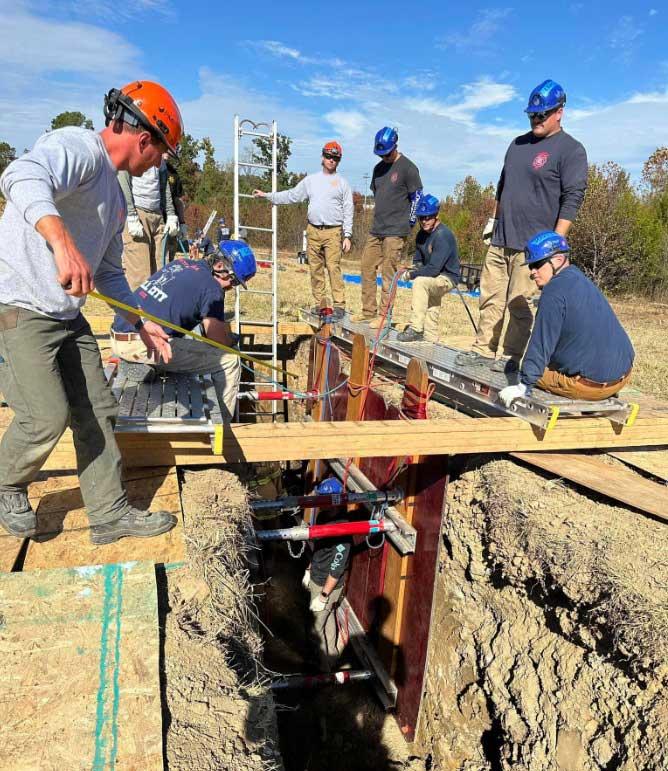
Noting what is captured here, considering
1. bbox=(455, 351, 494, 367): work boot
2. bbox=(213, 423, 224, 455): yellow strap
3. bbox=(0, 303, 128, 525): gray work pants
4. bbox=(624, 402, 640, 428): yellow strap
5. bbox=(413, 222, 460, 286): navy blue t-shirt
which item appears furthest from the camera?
bbox=(413, 222, 460, 286): navy blue t-shirt

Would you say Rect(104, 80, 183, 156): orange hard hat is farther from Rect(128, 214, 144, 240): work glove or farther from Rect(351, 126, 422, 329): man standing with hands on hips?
Rect(351, 126, 422, 329): man standing with hands on hips

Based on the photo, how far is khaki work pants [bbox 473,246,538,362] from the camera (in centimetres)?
501

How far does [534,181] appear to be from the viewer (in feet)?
15.7

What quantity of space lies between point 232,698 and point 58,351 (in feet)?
5.42

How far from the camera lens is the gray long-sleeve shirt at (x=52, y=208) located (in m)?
1.91

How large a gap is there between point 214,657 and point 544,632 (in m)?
2.39

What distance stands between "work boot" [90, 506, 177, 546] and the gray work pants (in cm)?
4

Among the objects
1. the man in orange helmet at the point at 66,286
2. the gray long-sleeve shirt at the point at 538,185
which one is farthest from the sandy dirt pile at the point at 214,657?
the gray long-sleeve shirt at the point at 538,185

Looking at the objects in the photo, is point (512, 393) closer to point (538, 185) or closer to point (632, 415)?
point (632, 415)

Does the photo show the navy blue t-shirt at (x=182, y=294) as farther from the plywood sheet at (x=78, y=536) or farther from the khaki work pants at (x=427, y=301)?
the khaki work pants at (x=427, y=301)

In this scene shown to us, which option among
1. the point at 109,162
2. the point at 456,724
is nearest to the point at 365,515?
the point at 456,724

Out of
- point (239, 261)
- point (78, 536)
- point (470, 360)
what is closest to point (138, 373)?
point (239, 261)

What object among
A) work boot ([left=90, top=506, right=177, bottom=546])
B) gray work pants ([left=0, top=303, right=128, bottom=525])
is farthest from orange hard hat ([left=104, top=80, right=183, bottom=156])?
work boot ([left=90, top=506, right=177, bottom=546])

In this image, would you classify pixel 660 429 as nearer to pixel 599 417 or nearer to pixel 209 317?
pixel 599 417
